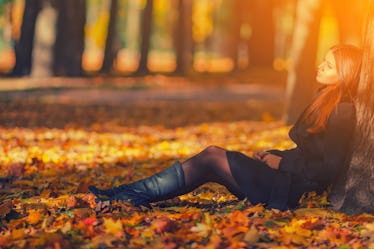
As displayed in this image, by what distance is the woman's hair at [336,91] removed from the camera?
5809mm

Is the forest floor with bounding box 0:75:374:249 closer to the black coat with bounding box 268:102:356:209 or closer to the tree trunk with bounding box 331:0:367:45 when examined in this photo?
the black coat with bounding box 268:102:356:209

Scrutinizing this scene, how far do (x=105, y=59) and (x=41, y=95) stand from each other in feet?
40.1

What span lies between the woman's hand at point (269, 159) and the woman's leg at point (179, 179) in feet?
0.97

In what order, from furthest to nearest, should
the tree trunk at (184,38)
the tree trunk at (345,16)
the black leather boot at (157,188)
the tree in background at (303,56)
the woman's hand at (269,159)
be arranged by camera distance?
1. the tree trunk at (184,38)
2. the tree trunk at (345,16)
3. the tree in background at (303,56)
4. the woman's hand at (269,159)
5. the black leather boot at (157,188)

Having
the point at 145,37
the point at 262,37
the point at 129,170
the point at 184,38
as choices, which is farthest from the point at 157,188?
the point at 262,37

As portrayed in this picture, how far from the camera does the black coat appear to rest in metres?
5.83

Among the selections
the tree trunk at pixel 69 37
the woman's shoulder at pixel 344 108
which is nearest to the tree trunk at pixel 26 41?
the tree trunk at pixel 69 37

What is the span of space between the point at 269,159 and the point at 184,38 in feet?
78.3

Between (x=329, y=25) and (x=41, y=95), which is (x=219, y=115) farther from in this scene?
(x=329, y=25)

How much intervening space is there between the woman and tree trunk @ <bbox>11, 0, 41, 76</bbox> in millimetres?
19757

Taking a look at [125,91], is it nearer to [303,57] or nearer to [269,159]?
[303,57]

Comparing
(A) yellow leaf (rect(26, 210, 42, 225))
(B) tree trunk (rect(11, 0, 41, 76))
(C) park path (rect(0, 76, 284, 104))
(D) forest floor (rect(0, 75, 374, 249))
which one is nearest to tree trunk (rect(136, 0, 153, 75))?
(C) park path (rect(0, 76, 284, 104))

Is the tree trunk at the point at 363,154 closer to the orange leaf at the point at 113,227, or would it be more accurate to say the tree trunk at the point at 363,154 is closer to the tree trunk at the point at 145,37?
the orange leaf at the point at 113,227

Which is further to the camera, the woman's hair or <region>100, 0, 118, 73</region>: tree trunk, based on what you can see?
<region>100, 0, 118, 73</region>: tree trunk
